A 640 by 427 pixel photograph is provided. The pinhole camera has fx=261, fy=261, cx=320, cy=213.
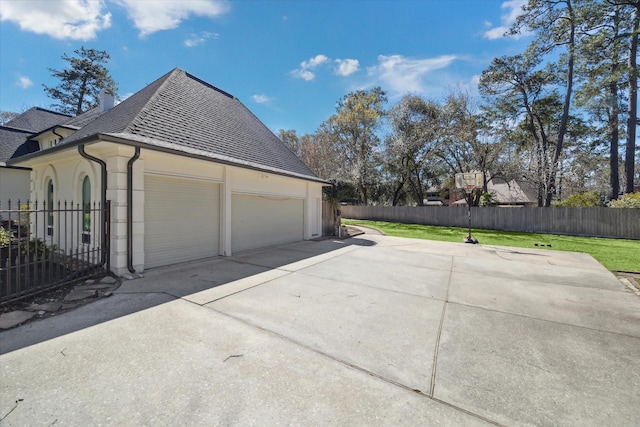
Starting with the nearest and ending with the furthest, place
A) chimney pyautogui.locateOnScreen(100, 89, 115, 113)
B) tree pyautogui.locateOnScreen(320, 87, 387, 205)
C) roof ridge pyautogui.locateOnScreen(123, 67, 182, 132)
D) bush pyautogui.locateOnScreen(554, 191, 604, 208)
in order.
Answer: roof ridge pyautogui.locateOnScreen(123, 67, 182, 132)
chimney pyautogui.locateOnScreen(100, 89, 115, 113)
bush pyautogui.locateOnScreen(554, 191, 604, 208)
tree pyautogui.locateOnScreen(320, 87, 387, 205)

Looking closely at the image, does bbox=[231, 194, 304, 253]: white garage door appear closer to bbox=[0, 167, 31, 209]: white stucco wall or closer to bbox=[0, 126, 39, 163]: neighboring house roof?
bbox=[0, 167, 31, 209]: white stucco wall

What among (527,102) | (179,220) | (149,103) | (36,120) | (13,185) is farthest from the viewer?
(527,102)

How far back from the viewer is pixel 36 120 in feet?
50.5

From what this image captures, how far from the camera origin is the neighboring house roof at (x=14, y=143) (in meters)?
12.4

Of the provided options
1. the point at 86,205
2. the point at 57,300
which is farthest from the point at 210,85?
the point at 57,300

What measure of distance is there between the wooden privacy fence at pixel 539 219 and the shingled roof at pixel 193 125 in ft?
43.8

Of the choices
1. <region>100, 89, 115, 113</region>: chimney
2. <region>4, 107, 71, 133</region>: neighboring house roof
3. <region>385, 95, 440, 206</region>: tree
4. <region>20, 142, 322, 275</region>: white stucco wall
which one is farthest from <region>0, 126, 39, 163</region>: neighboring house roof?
<region>385, 95, 440, 206</region>: tree

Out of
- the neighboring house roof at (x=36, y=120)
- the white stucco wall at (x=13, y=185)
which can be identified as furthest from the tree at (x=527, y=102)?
the neighboring house roof at (x=36, y=120)

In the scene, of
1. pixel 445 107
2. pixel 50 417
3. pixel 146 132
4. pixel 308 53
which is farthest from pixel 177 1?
pixel 445 107

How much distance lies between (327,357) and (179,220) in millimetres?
5700

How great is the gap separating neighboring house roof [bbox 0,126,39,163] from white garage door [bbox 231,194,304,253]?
41.0 feet

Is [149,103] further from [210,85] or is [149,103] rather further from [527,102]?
[527,102]

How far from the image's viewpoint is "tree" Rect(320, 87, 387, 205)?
81.3 feet

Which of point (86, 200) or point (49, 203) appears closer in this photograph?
point (86, 200)
